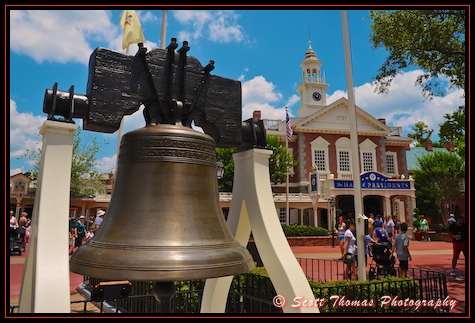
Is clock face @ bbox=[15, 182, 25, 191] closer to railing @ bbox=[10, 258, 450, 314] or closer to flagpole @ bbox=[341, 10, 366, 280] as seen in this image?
railing @ bbox=[10, 258, 450, 314]

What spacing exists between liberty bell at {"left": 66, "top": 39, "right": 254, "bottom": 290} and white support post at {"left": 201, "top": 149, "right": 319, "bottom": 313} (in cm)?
60

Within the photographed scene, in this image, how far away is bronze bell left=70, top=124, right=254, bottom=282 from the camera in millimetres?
2129

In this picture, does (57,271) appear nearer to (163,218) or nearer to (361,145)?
(163,218)

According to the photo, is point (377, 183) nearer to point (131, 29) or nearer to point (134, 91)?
point (131, 29)

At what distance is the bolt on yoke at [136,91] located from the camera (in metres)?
2.74

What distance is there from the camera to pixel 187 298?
6254 mm

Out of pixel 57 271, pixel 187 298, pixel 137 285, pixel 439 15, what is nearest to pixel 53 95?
pixel 57 271

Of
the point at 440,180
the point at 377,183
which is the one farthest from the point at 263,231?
the point at 440,180

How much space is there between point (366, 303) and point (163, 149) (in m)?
4.58

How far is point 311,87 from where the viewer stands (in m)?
37.7

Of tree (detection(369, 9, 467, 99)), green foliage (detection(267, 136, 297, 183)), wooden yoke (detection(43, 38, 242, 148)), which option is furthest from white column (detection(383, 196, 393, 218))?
wooden yoke (detection(43, 38, 242, 148))

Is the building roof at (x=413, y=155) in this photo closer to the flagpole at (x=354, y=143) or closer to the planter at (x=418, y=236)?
the planter at (x=418, y=236)

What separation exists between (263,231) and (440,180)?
35.3 meters

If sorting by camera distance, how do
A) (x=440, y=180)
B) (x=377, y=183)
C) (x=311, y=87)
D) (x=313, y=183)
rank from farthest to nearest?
(x=311, y=87) → (x=440, y=180) → (x=313, y=183) → (x=377, y=183)
